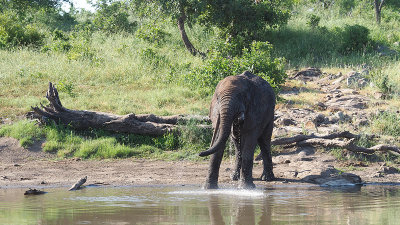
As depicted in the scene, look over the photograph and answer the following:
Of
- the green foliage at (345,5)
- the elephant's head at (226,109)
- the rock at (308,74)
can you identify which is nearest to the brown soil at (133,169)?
the elephant's head at (226,109)

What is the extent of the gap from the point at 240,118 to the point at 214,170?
1.04 metres

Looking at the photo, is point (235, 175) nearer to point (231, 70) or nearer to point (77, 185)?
point (77, 185)

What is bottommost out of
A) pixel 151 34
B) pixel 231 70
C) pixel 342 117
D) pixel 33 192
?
pixel 33 192

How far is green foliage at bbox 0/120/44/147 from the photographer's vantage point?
1148 cm

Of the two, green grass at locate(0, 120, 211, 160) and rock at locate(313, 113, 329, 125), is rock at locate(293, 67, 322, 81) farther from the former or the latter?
green grass at locate(0, 120, 211, 160)

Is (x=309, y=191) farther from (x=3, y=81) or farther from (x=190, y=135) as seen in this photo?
(x=3, y=81)

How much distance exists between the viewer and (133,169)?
10.4 m

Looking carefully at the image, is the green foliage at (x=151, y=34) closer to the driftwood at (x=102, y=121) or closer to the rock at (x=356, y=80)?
the rock at (x=356, y=80)

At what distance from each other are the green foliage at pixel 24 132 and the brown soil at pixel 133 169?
0.14 m

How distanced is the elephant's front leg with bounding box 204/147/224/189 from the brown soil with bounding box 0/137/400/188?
823 millimetres

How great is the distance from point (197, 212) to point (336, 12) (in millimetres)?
28044

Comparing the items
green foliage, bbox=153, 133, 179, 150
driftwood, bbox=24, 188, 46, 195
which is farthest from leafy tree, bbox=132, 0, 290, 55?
driftwood, bbox=24, 188, 46, 195

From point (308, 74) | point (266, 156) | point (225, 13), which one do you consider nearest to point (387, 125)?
point (266, 156)

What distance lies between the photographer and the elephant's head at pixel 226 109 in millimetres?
7430
